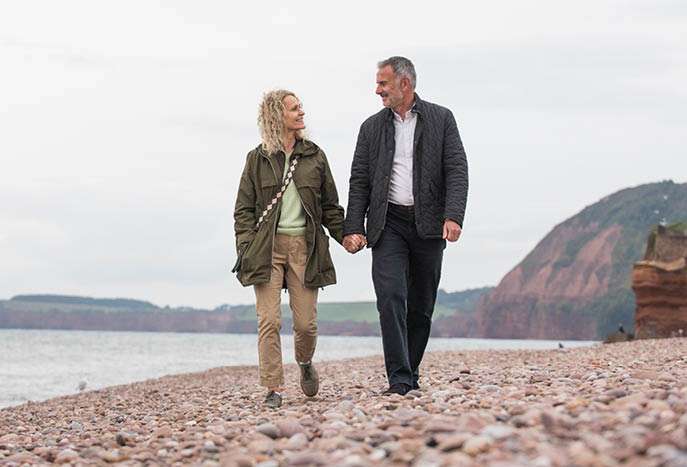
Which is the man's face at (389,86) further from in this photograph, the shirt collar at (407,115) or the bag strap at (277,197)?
the bag strap at (277,197)

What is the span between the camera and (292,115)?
8.76 meters

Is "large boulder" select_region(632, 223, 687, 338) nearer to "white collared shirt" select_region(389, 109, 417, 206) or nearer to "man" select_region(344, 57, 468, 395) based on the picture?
"man" select_region(344, 57, 468, 395)

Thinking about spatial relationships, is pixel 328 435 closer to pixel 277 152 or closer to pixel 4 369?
pixel 277 152

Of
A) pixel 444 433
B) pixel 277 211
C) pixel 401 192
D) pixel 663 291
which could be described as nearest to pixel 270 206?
pixel 277 211

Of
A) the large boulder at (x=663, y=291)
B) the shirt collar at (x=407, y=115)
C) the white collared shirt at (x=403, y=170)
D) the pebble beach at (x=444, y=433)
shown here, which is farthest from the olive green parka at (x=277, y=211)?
the large boulder at (x=663, y=291)

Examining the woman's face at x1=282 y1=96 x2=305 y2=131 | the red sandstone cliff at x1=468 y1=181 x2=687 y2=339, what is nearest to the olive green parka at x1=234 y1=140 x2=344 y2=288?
the woman's face at x1=282 y1=96 x2=305 y2=131

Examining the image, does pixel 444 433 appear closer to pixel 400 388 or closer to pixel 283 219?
pixel 400 388

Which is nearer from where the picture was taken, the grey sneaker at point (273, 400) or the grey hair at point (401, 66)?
the grey hair at point (401, 66)

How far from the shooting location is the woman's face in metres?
8.77

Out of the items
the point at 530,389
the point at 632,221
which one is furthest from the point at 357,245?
the point at 632,221

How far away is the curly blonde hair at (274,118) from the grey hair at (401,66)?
33.0 inches

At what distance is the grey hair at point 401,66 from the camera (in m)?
8.53

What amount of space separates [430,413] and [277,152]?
3.07m

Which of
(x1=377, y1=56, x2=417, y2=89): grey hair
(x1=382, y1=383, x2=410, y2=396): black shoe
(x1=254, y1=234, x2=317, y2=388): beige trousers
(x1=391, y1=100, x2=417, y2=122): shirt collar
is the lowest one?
(x1=382, y1=383, x2=410, y2=396): black shoe
